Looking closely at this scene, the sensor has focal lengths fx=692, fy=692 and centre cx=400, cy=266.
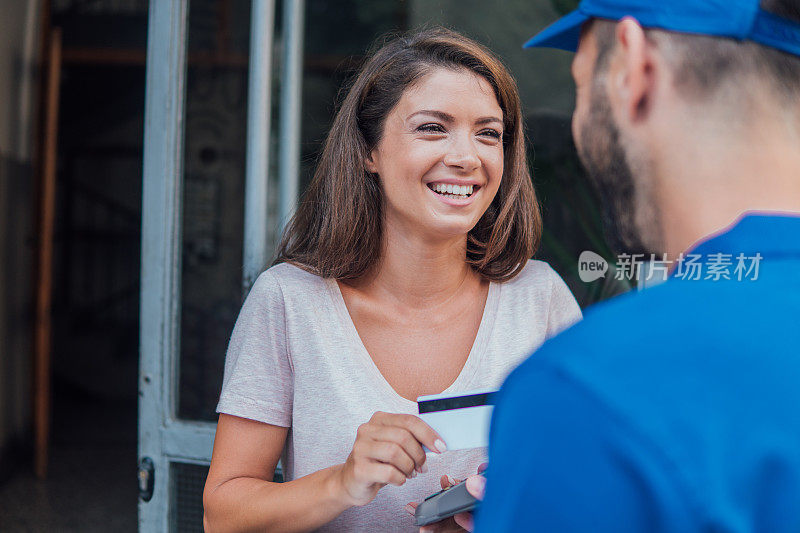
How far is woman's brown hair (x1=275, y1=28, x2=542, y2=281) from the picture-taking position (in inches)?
59.2

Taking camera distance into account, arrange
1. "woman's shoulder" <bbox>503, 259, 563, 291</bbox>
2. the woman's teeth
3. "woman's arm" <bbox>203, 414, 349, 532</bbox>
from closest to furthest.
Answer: "woman's arm" <bbox>203, 414, 349, 532</bbox>
the woman's teeth
"woman's shoulder" <bbox>503, 259, 563, 291</bbox>

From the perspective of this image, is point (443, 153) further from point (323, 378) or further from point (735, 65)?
point (735, 65)

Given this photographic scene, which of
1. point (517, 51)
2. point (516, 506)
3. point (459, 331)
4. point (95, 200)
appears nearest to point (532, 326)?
point (459, 331)

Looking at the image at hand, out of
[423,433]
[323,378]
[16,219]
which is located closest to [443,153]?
[323,378]

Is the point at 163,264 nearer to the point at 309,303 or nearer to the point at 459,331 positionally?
the point at 309,303

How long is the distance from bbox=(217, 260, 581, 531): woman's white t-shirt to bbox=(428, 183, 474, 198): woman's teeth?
27 cm

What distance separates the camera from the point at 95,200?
7871mm

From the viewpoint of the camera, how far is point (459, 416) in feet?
3.37

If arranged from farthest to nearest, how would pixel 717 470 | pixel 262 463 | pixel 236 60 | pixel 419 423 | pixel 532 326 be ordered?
pixel 236 60 → pixel 532 326 → pixel 262 463 → pixel 419 423 → pixel 717 470

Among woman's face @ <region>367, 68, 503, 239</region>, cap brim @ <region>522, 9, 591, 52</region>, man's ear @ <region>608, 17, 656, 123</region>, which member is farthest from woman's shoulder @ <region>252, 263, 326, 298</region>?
man's ear @ <region>608, 17, 656, 123</region>

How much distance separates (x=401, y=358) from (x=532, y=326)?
290 millimetres

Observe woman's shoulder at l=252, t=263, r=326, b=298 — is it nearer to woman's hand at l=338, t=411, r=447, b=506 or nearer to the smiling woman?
the smiling woman

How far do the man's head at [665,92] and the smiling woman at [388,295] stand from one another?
0.69 metres

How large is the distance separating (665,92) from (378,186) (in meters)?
1.01
